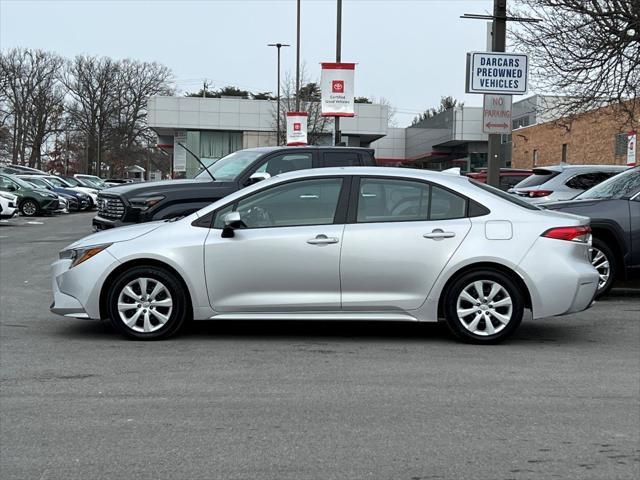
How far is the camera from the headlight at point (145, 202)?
10.8 meters

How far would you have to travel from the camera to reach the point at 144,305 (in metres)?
7.56

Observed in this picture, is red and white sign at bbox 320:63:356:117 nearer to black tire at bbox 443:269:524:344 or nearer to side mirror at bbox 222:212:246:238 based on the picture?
side mirror at bbox 222:212:246:238

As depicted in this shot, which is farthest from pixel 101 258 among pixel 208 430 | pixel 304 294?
pixel 208 430

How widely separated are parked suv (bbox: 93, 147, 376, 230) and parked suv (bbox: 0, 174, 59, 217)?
2189 centimetres

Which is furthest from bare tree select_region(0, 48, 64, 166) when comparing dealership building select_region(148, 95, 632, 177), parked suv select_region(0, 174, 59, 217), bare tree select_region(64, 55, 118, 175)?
parked suv select_region(0, 174, 59, 217)

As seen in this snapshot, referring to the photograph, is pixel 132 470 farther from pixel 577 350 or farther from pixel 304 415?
pixel 577 350

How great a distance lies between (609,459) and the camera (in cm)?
466

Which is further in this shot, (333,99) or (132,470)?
(333,99)

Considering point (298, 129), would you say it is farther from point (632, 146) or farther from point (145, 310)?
point (145, 310)

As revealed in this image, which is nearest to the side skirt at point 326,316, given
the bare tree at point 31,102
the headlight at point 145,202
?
the headlight at point 145,202

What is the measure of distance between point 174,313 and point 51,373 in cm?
138

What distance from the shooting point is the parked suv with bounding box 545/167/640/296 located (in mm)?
10398

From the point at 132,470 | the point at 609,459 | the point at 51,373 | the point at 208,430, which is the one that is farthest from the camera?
the point at 51,373

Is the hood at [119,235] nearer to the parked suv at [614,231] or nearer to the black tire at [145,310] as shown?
the black tire at [145,310]
